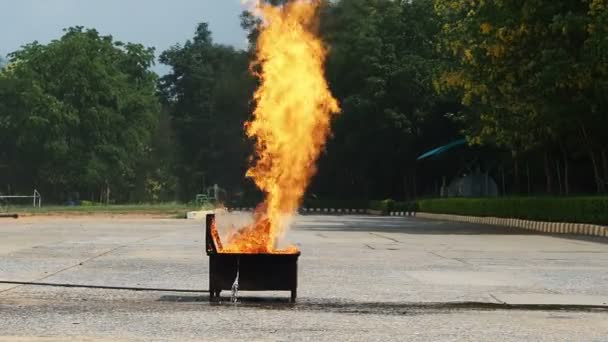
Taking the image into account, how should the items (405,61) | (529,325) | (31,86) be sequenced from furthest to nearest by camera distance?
(31,86) < (405,61) < (529,325)

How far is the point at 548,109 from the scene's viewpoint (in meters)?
35.0

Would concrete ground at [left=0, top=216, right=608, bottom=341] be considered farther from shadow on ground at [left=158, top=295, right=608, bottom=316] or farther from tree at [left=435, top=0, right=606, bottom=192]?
tree at [left=435, top=0, right=606, bottom=192]

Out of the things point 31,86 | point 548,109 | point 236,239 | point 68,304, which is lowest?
point 68,304

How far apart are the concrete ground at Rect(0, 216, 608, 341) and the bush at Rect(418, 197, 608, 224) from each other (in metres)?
10.2

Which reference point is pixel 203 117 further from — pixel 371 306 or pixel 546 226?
pixel 371 306

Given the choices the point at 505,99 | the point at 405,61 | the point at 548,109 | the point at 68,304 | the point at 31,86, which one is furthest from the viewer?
the point at 31,86

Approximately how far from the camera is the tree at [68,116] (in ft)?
300

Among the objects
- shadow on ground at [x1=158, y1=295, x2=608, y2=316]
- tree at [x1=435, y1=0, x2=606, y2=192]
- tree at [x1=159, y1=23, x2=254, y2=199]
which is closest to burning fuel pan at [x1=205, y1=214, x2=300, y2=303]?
shadow on ground at [x1=158, y1=295, x2=608, y2=316]

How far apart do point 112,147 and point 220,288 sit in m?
85.9

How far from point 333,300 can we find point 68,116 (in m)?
82.8

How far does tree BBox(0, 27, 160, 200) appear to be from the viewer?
91.6 meters

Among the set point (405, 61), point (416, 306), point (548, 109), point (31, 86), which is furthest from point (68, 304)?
point (31, 86)

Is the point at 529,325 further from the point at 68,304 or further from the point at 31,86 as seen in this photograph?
the point at 31,86

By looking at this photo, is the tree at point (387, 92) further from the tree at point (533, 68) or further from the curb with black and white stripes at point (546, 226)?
the tree at point (533, 68)
